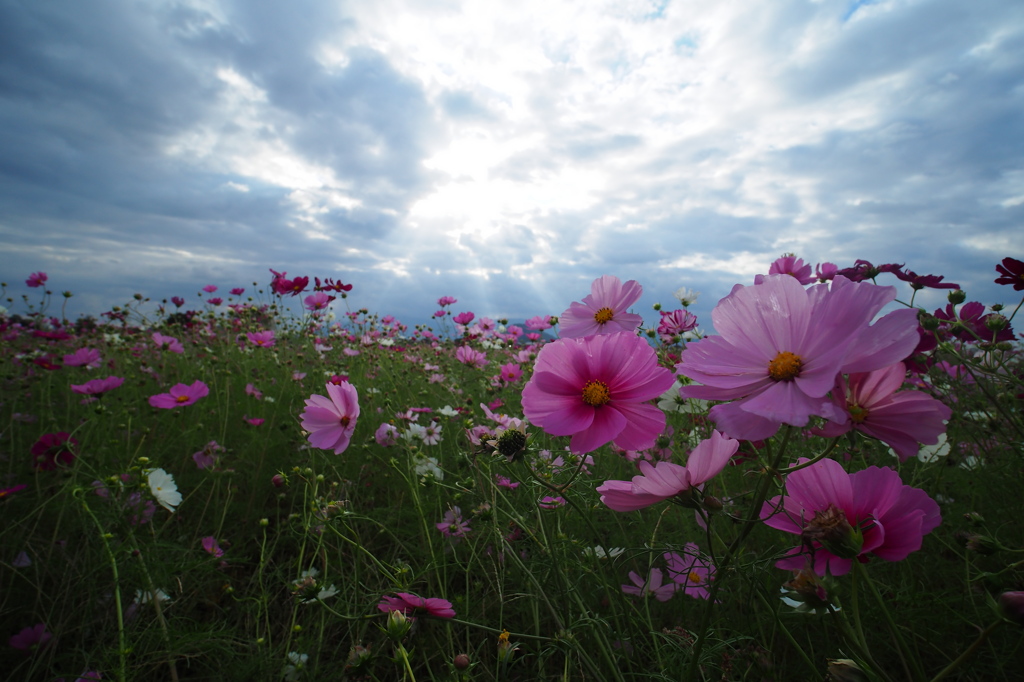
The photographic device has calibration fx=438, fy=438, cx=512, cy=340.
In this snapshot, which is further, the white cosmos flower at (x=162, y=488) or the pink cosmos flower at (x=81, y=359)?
the pink cosmos flower at (x=81, y=359)

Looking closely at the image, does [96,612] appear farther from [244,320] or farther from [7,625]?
[244,320]

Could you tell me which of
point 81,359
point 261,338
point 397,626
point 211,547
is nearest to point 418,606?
point 397,626

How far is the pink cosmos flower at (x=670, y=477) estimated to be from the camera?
0.42 metres

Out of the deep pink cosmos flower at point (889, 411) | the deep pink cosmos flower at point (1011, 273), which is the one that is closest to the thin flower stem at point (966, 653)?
the deep pink cosmos flower at point (889, 411)

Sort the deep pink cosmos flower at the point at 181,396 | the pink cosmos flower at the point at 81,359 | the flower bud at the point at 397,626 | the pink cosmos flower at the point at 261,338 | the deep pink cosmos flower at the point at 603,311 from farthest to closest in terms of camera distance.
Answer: the pink cosmos flower at the point at 261,338 → the pink cosmos flower at the point at 81,359 → the deep pink cosmos flower at the point at 181,396 → the deep pink cosmos flower at the point at 603,311 → the flower bud at the point at 397,626

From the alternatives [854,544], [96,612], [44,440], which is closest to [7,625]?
[96,612]

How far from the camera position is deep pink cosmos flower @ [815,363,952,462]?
1.15ft

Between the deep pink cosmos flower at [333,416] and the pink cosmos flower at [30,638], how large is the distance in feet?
2.51

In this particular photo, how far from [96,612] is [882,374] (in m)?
1.58

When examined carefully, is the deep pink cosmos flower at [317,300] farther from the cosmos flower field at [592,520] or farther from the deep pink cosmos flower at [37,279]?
the deep pink cosmos flower at [37,279]

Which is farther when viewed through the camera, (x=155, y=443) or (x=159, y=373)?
(x=159, y=373)

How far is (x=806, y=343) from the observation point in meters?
0.39

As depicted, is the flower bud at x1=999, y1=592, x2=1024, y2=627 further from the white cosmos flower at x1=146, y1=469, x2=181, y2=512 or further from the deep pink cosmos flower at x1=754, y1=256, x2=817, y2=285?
the white cosmos flower at x1=146, y1=469, x2=181, y2=512

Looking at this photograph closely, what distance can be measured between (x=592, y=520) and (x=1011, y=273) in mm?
1168
